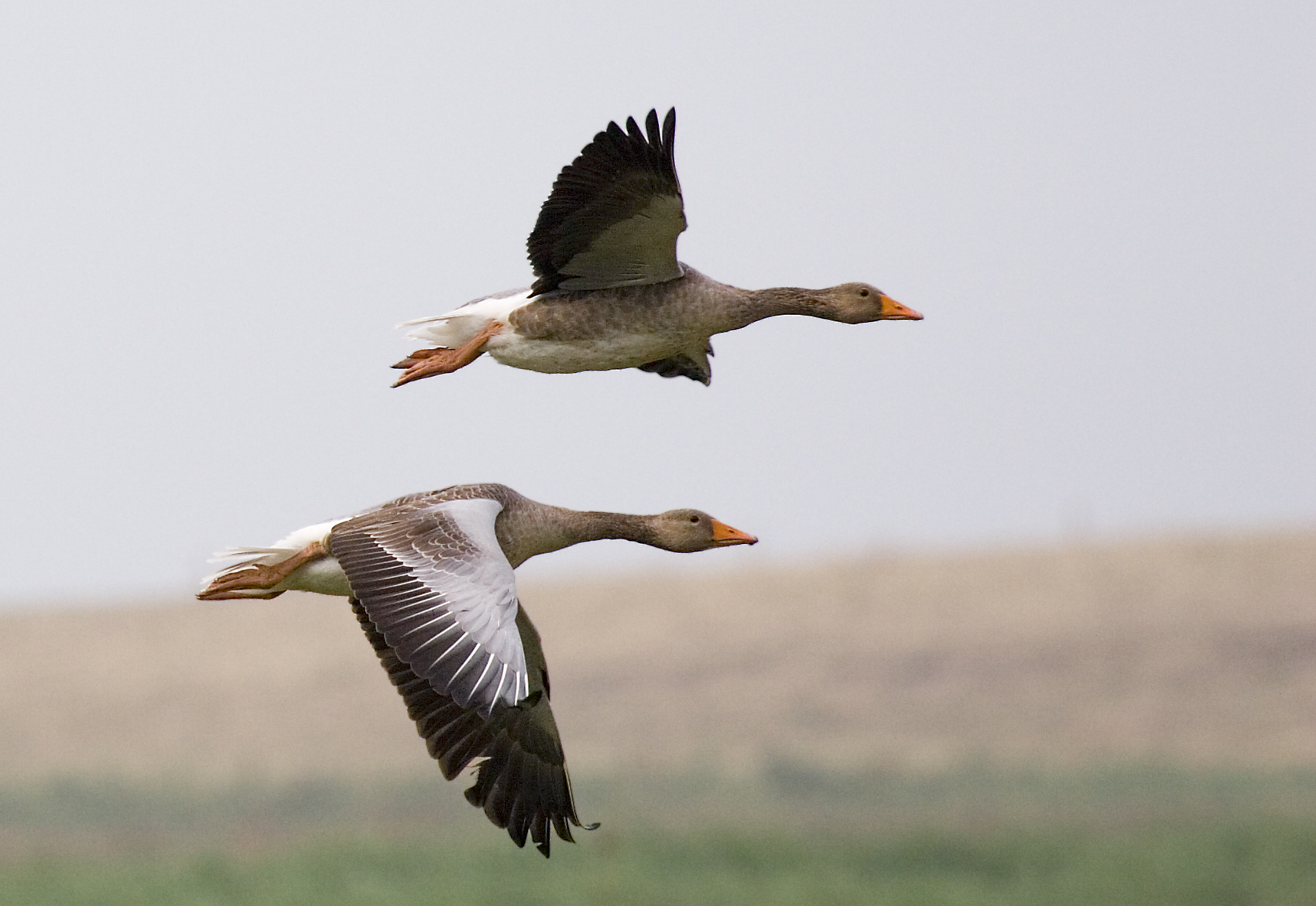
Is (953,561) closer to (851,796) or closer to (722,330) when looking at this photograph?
(851,796)

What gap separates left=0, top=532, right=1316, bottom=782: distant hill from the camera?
40938mm

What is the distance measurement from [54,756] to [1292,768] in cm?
2555

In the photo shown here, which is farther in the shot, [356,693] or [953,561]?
[953,561]

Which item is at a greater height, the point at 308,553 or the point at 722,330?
the point at 722,330

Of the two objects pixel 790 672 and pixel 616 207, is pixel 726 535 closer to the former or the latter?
Result: pixel 616 207

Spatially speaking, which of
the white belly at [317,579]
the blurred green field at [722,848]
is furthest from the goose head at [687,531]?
the blurred green field at [722,848]

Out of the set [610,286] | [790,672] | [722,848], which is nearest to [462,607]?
[610,286]

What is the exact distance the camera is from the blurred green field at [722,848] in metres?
24.3

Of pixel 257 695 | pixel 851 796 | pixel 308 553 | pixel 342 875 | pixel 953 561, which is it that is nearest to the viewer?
pixel 308 553

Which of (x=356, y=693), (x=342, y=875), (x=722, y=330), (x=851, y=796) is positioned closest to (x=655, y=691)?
(x=356, y=693)

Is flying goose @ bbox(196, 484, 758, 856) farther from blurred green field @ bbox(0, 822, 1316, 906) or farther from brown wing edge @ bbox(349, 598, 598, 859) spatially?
blurred green field @ bbox(0, 822, 1316, 906)

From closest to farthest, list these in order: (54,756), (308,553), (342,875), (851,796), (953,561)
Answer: (308,553)
(342,875)
(851,796)
(54,756)
(953,561)

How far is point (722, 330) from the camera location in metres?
8.23

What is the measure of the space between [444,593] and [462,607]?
3.8 inches
